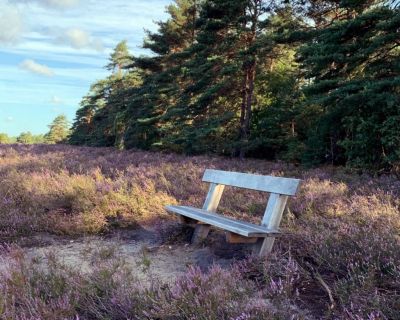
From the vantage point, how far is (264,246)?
4.39 m

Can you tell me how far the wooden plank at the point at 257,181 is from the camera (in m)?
4.49

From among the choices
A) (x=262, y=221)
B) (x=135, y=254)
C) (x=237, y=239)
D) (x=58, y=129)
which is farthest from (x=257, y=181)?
(x=58, y=129)

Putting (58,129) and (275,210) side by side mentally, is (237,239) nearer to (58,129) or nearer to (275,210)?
(275,210)

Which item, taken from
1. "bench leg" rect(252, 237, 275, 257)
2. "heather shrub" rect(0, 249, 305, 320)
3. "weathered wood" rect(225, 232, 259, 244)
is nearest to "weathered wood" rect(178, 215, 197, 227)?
"weathered wood" rect(225, 232, 259, 244)

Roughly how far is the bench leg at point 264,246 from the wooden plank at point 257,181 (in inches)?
21.4

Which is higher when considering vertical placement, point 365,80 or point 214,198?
point 365,80

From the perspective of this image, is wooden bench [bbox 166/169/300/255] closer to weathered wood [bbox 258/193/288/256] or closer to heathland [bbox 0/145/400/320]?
weathered wood [bbox 258/193/288/256]

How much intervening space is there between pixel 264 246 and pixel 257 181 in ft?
3.12

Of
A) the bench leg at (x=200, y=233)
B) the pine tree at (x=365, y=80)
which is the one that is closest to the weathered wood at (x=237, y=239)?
the bench leg at (x=200, y=233)

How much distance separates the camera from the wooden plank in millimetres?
4488

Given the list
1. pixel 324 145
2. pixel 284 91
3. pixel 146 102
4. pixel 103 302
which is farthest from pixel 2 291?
pixel 146 102

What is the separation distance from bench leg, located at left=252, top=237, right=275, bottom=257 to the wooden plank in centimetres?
54

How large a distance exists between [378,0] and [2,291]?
13.8 m

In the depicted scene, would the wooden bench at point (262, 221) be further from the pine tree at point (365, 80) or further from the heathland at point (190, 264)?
the pine tree at point (365, 80)
